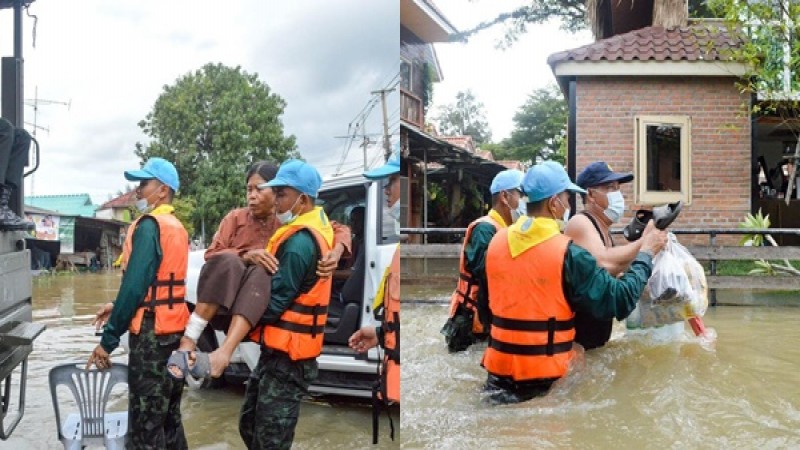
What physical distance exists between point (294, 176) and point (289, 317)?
1.02ft

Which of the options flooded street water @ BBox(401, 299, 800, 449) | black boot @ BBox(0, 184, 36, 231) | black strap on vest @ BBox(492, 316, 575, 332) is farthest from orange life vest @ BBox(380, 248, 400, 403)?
black boot @ BBox(0, 184, 36, 231)

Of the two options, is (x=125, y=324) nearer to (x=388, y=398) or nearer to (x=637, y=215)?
(x=388, y=398)

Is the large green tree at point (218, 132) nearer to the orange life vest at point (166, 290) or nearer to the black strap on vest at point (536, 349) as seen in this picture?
the orange life vest at point (166, 290)

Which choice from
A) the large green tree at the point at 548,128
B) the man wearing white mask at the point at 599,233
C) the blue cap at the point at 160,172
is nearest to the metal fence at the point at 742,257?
the large green tree at the point at 548,128

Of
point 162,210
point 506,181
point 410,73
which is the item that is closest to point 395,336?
point 410,73

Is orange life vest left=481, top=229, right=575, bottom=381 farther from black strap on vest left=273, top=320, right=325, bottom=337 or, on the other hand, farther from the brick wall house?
the brick wall house

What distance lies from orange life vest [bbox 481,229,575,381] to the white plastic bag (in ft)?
2.28

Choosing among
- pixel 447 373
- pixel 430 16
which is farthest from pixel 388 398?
pixel 447 373

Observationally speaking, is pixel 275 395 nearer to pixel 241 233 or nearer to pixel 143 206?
pixel 241 233

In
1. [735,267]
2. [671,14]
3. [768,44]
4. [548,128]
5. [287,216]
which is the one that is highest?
[671,14]

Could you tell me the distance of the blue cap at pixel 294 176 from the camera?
167cm

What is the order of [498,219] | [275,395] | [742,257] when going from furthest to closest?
[742,257] → [498,219] → [275,395]

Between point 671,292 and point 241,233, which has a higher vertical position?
point 241,233

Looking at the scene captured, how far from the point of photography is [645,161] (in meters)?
8.58
